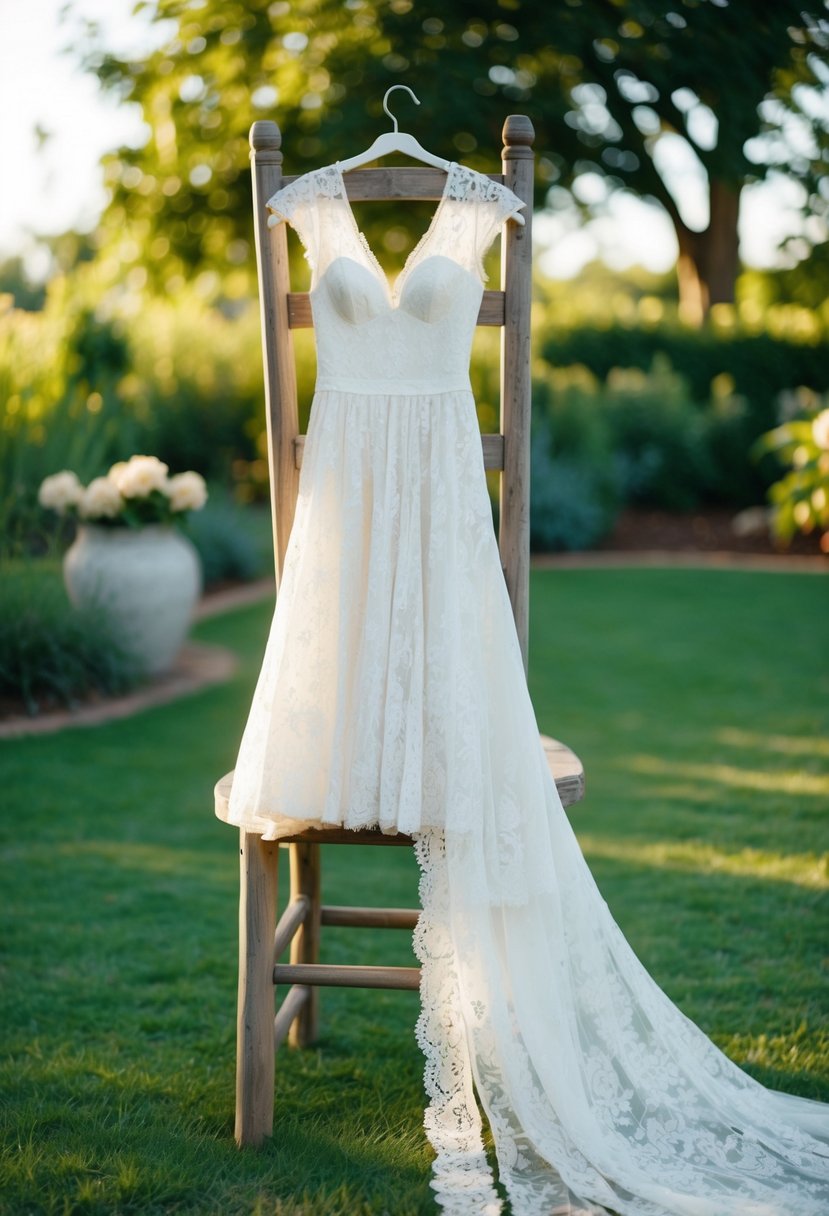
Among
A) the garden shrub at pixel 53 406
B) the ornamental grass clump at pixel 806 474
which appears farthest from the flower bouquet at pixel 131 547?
the ornamental grass clump at pixel 806 474

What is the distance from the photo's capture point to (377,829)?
1.98 metres

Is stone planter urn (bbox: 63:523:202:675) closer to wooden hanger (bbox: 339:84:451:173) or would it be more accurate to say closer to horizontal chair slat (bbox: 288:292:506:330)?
horizontal chair slat (bbox: 288:292:506:330)

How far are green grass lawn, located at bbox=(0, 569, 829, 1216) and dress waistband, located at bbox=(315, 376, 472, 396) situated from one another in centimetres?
135

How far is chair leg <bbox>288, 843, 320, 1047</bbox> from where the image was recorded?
2549 mm

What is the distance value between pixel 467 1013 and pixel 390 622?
2.23 feet

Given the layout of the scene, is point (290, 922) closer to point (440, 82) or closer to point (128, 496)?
point (128, 496)

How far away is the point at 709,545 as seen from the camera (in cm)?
1041

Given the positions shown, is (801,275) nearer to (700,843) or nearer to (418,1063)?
(700,843)

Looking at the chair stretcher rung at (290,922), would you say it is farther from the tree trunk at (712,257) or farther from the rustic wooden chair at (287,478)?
the tree trunk at (712,257)

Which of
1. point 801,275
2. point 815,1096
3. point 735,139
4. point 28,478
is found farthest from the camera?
point 801,275

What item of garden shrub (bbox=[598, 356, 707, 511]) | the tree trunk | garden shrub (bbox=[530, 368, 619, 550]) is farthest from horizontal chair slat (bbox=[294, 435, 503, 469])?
the tree trunk

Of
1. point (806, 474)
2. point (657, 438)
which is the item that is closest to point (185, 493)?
point (806, 474)

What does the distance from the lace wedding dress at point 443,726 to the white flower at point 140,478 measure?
3.88 m

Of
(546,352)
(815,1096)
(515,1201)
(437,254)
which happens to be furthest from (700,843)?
(546,352)
